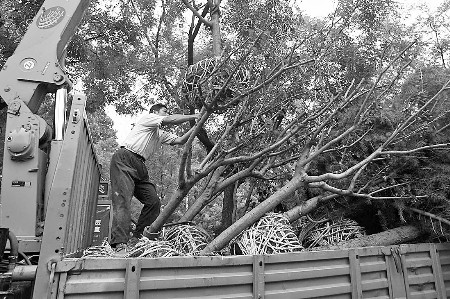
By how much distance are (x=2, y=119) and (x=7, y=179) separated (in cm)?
519

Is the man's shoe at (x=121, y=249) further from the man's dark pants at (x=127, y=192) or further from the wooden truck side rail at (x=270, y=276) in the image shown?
the wooden truck side rail at (x=270, y=276)

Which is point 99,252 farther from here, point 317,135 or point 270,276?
point 317,135

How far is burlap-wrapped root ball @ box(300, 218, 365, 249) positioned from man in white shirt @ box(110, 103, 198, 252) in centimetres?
173

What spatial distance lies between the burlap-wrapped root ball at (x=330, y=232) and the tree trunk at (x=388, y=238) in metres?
0.21

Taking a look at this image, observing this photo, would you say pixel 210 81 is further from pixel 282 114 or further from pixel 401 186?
pixel 401 186

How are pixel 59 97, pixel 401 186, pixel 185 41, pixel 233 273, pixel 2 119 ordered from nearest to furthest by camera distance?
pixel 233 273 < pixel 59 97 < pixel 401 186 < pixel 2 119 < pixel 185 41

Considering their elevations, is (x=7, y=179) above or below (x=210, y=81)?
below

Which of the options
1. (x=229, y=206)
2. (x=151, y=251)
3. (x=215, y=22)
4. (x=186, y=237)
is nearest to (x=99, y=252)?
(x=151, y=251)

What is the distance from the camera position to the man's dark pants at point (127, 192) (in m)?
3.83

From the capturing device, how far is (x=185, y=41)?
11.7 metres

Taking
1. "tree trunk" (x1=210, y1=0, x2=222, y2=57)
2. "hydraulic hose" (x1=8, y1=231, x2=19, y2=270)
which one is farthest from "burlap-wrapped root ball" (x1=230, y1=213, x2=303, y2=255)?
"tree trunk" (x1=210, y1=0, x2=222, y2=57)

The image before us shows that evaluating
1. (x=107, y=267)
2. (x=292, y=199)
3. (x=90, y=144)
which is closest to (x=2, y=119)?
(x=90, y=144)

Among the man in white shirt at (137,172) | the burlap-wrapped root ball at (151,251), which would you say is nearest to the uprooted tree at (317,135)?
the man in white shirt at (137,172)

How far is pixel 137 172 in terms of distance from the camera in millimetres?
4223
